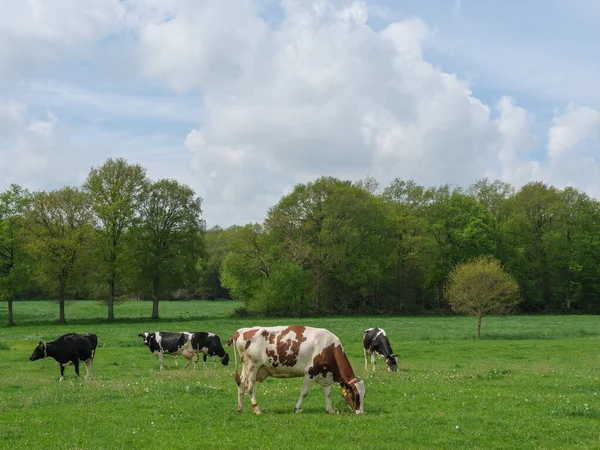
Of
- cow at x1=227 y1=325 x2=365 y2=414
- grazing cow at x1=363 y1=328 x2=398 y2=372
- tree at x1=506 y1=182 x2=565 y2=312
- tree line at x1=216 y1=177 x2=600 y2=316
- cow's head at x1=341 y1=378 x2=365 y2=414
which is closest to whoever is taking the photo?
cow's head at x1=341 y1=378 x2=365 y2=414

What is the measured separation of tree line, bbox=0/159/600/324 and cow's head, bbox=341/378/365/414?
4857 centimetres

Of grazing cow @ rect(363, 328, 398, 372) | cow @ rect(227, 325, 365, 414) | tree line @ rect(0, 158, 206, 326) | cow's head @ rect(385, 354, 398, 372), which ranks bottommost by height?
cow's head @ rect(385, 354, 398, 372)

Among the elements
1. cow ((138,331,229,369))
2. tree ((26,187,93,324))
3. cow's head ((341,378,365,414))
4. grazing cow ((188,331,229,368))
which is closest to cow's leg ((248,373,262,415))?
cow's head ((341,378,365,414))

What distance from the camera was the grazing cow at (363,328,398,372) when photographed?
80.7 ft

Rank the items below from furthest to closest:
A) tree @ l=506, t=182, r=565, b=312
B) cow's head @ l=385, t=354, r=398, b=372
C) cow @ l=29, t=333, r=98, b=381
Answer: tree @ l=506, t=182, r=565, b=312 < cow's head @ l=385, t=354, r=398, b=372 < cow @ l=29, t=333, r=98, b=381

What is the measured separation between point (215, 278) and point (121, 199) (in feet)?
224

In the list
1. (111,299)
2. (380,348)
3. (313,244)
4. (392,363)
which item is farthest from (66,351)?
(313,244)

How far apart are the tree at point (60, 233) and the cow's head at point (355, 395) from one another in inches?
1906

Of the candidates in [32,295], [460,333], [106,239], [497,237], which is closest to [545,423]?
[460,333]

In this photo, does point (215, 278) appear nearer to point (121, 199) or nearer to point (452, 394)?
point (121, 199)

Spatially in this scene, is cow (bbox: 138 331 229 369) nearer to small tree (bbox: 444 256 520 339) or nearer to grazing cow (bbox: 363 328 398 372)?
grazing cow (bbox: 363 328 398 372)

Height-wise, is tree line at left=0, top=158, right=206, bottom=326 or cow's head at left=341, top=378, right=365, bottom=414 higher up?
tree line at left=0, top=158, right=206, bottom=326

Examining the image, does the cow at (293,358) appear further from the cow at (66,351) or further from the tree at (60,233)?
the tree at (60,233)

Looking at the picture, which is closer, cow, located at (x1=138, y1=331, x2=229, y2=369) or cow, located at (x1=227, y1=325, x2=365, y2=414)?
cow, located at (x1=227, y1=325, x2=365, y2=414)
